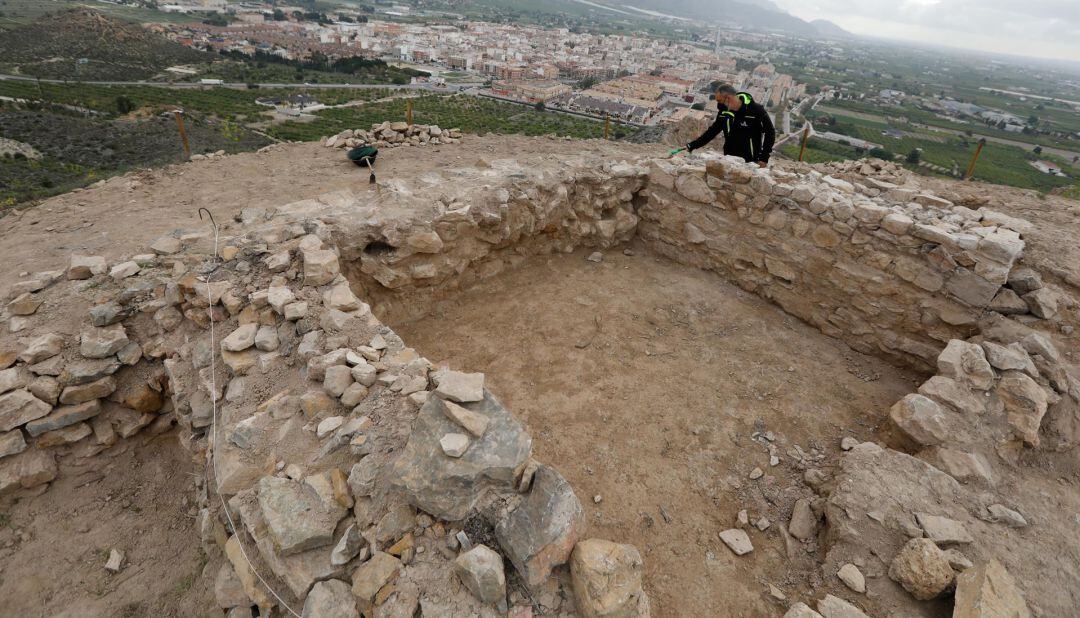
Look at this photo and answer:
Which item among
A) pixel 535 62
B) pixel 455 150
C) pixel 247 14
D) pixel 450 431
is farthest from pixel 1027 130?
pixel 247 14

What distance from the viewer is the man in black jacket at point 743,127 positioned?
297 inches

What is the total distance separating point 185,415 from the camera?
4.20m

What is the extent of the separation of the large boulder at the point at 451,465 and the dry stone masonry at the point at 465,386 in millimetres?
13

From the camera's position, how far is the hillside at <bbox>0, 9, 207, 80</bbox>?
4541 centimetres

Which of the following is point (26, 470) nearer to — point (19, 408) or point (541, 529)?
point (19, 408)

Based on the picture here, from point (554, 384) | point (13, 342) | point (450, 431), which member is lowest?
point (554, 384)

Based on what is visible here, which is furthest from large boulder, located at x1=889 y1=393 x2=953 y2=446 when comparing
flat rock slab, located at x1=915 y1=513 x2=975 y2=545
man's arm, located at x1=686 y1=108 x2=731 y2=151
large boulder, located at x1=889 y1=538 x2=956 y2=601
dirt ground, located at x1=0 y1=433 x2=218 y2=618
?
dirt ground, located at x1=0 y1=433 x2=218 y2=618

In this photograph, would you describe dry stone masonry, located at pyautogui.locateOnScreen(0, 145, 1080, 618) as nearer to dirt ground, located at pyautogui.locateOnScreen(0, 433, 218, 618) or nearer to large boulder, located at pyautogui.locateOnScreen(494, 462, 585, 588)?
large boulder, located at pyautogui.locateOnScreen(494, 462, 585, 588)

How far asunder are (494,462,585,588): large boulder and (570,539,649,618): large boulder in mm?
122

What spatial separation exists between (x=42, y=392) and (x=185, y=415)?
4.36 feet

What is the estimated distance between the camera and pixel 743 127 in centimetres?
784

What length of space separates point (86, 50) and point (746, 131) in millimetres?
71757

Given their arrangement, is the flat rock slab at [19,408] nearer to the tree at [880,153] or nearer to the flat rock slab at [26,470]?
the flat rock slab at [26,470]

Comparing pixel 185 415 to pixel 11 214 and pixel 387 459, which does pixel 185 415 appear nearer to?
pixel 387 459
